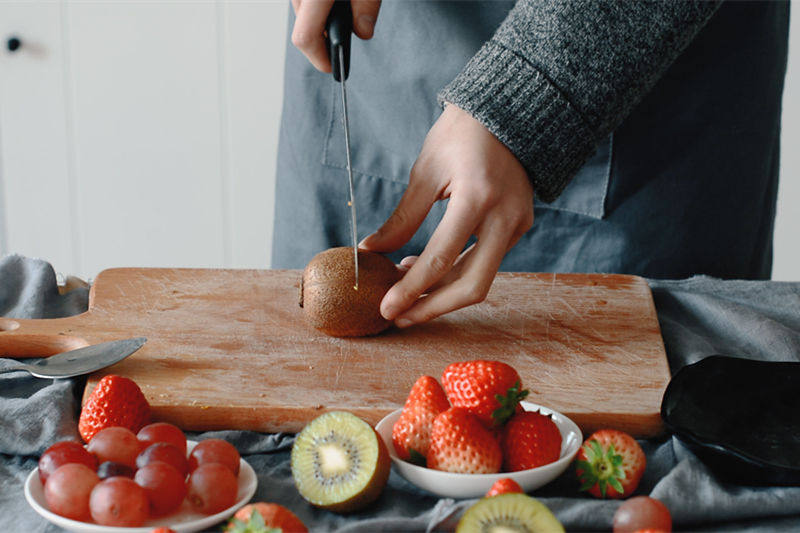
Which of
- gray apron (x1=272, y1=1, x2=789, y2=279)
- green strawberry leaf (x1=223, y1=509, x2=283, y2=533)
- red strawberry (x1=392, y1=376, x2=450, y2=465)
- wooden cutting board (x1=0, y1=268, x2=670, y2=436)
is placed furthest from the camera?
gray apron (x1=272, y1=1, x2=789, y2=279)

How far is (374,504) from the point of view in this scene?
0.76m

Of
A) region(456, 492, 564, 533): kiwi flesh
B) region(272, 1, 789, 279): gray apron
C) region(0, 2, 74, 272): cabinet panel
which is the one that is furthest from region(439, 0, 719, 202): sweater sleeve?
region(0, 2, 74, 272): cabinet panel

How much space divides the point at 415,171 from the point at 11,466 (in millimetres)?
584

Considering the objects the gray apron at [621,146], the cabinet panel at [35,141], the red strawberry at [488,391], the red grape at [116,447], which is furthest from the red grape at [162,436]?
the cabinet panel at [35,141]

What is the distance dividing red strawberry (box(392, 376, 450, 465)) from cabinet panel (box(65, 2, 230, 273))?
182 centimetres

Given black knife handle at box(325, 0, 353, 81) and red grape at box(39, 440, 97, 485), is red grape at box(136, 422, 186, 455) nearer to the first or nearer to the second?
red grape at box(39, 440, 97, 485)

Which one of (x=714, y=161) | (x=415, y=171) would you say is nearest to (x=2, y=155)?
(x=415, y=171)

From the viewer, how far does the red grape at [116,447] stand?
0.72m

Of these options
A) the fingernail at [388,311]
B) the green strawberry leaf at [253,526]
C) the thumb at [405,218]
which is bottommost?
the green strawberry leaf at [253,526]

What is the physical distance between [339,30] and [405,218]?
254 mm

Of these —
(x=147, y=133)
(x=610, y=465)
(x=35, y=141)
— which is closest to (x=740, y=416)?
(x=610, y=465)

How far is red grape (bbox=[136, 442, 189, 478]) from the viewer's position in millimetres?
700

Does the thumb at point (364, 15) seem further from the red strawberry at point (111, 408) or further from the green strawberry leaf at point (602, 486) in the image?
the green strawberry leaf at point (602, 486)

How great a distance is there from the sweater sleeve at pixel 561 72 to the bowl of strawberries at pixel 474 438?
1.40ft
